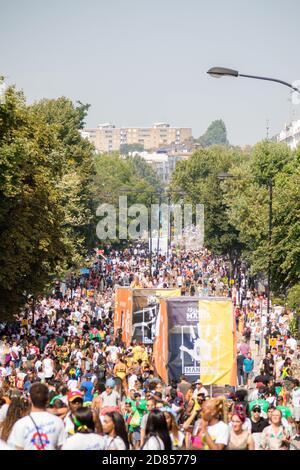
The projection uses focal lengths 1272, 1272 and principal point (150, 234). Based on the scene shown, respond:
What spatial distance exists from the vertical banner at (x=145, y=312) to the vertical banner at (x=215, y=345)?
8.14 metres

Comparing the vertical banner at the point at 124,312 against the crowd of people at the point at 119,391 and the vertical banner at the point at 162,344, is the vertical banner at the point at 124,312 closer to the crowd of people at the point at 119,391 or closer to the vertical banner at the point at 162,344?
the crowd of people at the point at 119,391

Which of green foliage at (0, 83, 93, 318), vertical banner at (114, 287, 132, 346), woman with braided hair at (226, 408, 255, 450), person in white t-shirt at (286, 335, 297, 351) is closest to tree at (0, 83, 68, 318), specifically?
green foliage at (0, 83, 93, 318)

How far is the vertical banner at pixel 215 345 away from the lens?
2453 cm

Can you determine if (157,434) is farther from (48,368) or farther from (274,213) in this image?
(274,213)

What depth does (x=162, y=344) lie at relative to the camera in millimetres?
25484

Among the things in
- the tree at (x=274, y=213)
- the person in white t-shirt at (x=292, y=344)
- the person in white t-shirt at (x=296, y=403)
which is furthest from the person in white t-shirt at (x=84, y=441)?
the tree at (x=274, y=213)

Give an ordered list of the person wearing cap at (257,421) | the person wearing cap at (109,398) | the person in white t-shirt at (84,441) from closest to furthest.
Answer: the person in white t-shirt at (84,441) → the person wearing cap at (257,421) → the person wearing cap at (109,398)

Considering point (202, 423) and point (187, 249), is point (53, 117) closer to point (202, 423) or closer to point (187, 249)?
point (187, 249)

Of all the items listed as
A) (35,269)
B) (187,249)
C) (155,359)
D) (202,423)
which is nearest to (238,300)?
(35,269)

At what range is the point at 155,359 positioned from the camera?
27.2 metres

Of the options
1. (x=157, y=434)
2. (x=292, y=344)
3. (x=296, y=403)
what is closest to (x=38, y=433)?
(x=157, y=434)

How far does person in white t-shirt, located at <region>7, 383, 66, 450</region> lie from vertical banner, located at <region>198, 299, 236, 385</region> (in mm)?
14196
